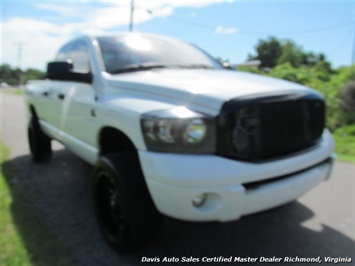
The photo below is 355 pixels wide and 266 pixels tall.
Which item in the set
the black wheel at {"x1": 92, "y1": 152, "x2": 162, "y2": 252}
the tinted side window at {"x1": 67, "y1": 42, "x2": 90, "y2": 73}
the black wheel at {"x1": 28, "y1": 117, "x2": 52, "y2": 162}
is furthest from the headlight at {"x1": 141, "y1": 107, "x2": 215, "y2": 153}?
the black wheel at {"x1": 28, "y1": 117, "x2": 52, "y2": 162}

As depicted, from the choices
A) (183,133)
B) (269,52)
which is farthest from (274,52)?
(183,133)

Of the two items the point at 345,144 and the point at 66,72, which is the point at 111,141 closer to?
the point at 66,72

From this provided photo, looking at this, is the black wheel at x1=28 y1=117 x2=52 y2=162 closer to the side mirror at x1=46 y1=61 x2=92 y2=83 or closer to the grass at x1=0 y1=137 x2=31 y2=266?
the grass at x1=0 y1=137 x2=31 y2=266

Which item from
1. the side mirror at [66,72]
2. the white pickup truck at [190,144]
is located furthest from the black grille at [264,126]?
the side mirror at [66,72]

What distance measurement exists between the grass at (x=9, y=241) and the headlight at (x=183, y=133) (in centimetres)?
142

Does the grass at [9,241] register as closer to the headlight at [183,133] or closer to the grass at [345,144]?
the headlight at [183,133]

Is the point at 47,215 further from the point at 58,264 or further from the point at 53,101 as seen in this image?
the point at 53,101

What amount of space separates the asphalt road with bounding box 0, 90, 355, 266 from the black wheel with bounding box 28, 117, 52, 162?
3.35 feet

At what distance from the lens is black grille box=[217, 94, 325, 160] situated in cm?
219

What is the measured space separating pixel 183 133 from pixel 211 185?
374 mm

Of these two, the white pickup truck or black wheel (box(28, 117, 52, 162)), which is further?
black wheel (box(28, 117, 52, 162))

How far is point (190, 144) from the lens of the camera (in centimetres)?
215

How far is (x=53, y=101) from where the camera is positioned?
168 inches

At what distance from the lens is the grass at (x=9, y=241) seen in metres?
2.55
